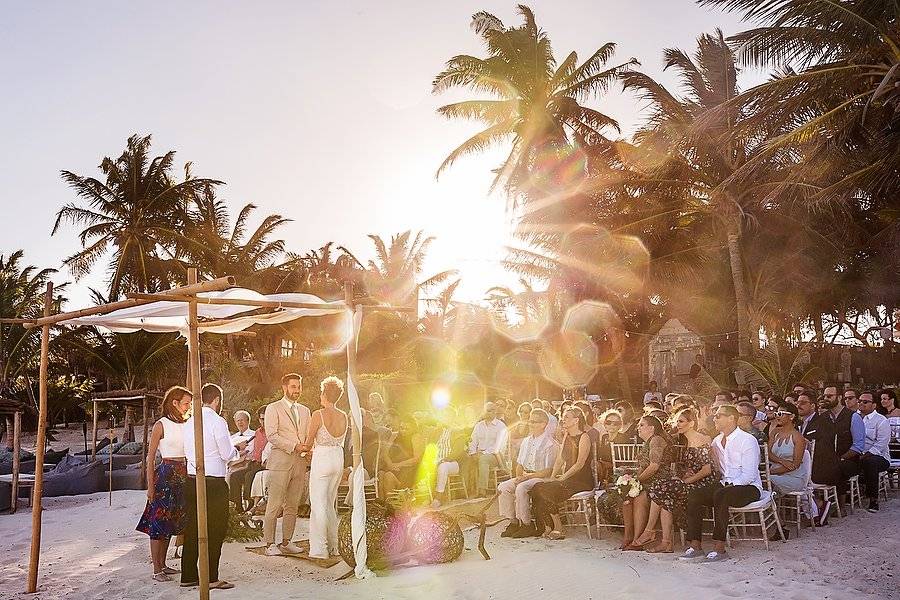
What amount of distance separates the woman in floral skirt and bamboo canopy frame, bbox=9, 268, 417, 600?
0.36 metres

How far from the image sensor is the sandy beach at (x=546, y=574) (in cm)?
618

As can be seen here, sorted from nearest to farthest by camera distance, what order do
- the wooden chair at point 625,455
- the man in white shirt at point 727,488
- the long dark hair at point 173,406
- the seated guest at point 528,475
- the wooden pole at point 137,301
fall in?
1. the wooden pole at point 137,301
2. the long dark hair at point 173,406
3. the man in white shirt at point 727,488
4. the seated guest at point 528,475
5. the wooden chair at point 625,455

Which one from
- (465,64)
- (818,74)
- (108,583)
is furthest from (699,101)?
(108,583)

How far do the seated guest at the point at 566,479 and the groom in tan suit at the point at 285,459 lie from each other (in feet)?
8.68

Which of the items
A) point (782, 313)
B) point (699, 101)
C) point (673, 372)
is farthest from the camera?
point (782, 313)

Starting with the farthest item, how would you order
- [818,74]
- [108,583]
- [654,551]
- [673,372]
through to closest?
[673,372] → [818,74] → [654,551] → [108,583]

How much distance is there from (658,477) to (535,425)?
5.35ft

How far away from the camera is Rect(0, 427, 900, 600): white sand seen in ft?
20.2

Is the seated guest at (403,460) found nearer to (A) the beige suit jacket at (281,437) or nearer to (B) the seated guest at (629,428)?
(A) the beige suit jacket at (281,437)

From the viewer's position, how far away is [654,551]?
7418 millimetres

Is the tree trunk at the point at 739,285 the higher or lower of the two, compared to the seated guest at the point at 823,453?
higher

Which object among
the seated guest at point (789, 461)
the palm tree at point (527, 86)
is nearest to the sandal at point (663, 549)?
the seated guest at point (789, 461)

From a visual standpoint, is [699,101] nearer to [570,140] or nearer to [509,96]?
[570,140]

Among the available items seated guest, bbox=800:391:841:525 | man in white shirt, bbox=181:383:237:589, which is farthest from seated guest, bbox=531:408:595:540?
man in white shirt, bbox=181:383:237:589
